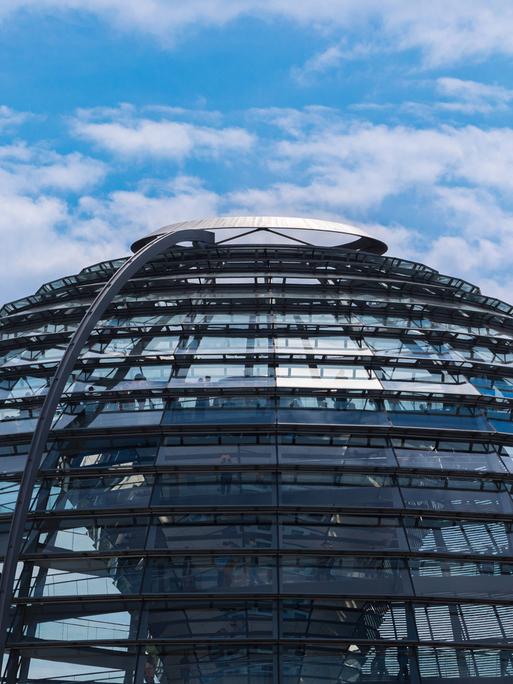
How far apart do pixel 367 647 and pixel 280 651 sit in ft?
5.00

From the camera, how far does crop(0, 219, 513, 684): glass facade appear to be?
1769 cm

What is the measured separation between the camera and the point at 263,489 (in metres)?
20.1

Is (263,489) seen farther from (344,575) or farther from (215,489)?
(344,575)

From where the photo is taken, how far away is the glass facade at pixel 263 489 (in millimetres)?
17688

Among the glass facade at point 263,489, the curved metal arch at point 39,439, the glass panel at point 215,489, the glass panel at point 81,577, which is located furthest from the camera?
the glass panel at point 215,489

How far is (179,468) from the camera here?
2036 cm

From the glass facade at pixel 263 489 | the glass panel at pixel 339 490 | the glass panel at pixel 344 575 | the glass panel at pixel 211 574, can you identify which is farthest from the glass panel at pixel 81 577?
the glass panel at pixel 339 490

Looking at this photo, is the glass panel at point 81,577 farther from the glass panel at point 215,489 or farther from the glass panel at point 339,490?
the glass panel at point 339,490

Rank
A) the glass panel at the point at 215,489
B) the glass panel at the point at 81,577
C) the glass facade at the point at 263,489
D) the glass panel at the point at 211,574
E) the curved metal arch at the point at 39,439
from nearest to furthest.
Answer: the curved metal arch at the point at 39,439 < the glass facade at the point at 263,489 < the glass panel at the point at 211,574 < the glass panel at the point at 81,577 < the glass panel at the point at 215,489

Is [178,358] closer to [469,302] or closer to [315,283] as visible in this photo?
[315,283]

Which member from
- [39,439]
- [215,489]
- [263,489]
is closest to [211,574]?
[215,489]

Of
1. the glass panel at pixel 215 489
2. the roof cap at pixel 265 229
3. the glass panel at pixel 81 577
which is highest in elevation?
the roof cap at pixel 265 229

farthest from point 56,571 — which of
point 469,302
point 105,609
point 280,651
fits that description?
point 469,302

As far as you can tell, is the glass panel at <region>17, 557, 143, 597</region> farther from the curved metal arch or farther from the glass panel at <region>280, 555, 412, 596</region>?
the glass panel at <region>280, 555, 412, 596</region>
